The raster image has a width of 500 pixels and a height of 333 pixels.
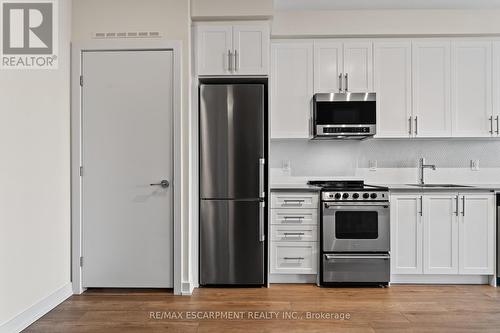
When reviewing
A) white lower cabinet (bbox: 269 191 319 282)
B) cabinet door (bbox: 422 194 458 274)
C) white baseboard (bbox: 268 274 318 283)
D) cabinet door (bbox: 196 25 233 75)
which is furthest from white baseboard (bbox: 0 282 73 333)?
cabinet door (bbox: 422 194 458 274)

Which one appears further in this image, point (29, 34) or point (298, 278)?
point (298, 278)

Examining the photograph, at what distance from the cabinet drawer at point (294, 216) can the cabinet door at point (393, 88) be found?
1.14 metres

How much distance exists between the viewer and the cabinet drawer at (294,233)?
134 inches

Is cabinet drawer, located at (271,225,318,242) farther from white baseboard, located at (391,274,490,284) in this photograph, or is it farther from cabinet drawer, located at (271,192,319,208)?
white baseboard, located at (391,274,490,284)

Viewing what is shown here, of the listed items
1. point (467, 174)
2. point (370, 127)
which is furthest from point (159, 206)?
point (467, 174)

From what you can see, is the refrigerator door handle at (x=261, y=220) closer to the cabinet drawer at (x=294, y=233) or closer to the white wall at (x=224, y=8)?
the cabinet drawer at (x=294, y=233)

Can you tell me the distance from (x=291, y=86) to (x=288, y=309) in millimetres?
2168

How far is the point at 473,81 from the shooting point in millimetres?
3693

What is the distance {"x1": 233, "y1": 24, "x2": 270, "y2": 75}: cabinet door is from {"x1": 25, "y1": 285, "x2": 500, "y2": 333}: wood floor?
6.66 feet

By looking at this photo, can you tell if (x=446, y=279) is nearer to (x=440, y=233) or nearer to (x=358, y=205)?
(x=440, y=233)

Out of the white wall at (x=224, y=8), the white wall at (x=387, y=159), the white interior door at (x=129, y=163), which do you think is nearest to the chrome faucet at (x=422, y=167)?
the white wall at (x=387, y=159)

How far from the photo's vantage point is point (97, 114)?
3.14 m

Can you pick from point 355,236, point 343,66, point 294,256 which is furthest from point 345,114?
point 294,256

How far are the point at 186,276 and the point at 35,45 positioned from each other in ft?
7.29
